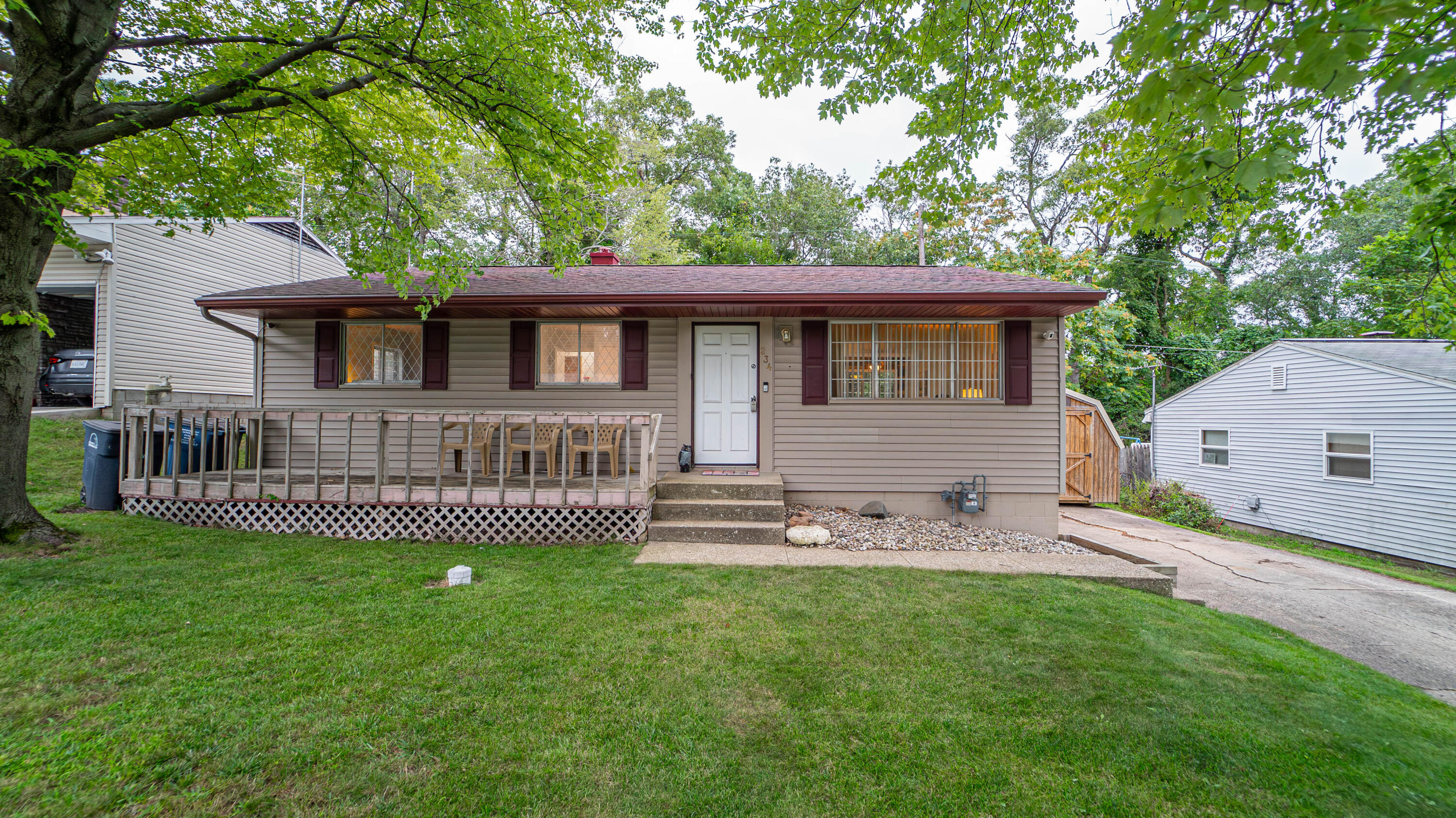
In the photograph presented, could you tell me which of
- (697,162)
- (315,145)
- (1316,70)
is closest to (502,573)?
(1316,70)

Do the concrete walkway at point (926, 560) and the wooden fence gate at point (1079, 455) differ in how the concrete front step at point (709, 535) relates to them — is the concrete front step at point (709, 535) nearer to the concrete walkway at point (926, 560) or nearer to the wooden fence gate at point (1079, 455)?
the concrete walkway at point (926, 560)

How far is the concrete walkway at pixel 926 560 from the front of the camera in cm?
455

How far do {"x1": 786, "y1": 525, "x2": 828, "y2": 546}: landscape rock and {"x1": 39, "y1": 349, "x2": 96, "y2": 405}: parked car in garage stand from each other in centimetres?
1274

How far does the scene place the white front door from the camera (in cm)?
684

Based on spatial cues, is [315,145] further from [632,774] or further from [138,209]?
[632,774]

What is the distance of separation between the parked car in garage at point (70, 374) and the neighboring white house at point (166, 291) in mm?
628

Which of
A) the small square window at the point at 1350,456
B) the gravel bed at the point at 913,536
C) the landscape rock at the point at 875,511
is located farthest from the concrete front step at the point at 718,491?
the small square window at the point at 1350,456

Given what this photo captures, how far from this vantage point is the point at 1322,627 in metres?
4.27

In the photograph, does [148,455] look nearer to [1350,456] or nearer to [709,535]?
[709,535]

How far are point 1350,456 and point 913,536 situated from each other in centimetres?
854

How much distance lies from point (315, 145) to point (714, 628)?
25.9 feet

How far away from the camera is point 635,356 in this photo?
684 cm

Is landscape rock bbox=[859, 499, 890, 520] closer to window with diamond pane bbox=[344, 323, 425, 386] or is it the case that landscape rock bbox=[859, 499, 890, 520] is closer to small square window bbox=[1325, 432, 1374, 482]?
window with diamond pane bbox=[344, 323, 425, 386]

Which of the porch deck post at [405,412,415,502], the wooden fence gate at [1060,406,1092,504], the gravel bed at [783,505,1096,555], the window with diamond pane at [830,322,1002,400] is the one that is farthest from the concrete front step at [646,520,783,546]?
the wooden fence gate at [1060,406,1092,504]
